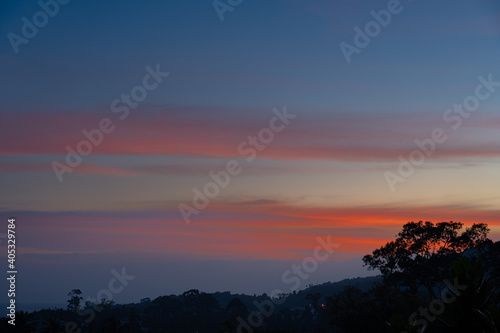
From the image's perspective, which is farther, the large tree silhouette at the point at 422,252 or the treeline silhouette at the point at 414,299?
the large tree silhouette at the point at 422,252

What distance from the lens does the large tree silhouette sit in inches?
2206

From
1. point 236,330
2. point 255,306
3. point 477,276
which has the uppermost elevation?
point 255,306

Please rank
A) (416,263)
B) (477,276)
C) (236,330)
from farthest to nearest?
(416,263)
(236,330)
(477,276)

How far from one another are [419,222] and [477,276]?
5126 centimetres

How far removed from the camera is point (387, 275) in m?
57.5

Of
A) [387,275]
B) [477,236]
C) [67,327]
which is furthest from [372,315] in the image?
[67,327]

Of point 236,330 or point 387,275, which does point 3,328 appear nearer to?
point 236,330

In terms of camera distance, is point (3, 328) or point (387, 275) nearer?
point (3, 328)

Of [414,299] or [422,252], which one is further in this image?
[422,252]

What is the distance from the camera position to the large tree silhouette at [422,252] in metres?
56.0

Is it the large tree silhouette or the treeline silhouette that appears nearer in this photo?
the treeline silhouette

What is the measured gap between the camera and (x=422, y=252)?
5753 centimetres

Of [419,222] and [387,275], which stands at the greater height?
[419,222]

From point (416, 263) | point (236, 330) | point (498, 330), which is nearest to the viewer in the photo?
point (498, 330)
